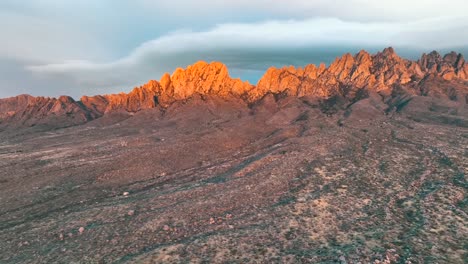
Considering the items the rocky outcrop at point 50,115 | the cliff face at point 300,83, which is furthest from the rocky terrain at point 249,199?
the rocky outcrop at point 50,115

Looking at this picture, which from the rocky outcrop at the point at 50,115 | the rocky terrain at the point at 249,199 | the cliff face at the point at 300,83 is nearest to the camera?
the rocky terrain at the point at 249,199

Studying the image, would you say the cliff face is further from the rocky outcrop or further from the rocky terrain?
the rocky terrain

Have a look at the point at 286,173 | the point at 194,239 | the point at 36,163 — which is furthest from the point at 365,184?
the point at 36,163

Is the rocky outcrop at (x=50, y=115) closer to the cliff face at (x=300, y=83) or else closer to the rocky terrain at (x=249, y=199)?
the cliff face at (x=300, y=83)

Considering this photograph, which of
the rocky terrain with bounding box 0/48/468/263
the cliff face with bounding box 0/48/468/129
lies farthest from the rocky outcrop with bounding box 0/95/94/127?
the rocky terrain with bounding box 0/48/468/263

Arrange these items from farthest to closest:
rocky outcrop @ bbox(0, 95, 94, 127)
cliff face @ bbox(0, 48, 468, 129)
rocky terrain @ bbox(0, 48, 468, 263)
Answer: rocky outcrop @ bbox(0, 95, 94, 127) → cliff face @ bbox(0, 48, 468, 129) → rocky terrain @ bbox(0, 48, 468, 263)

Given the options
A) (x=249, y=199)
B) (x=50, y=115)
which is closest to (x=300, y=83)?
(x=50, y=115)

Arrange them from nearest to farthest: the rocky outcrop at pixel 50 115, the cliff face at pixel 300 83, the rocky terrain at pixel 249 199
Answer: the rocky terrain at pixel 249 199, the cliff face at pixel 300 83, the rocky outcrop at pixel 50 115

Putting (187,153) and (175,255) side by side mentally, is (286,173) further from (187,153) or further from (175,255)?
(187,153)
